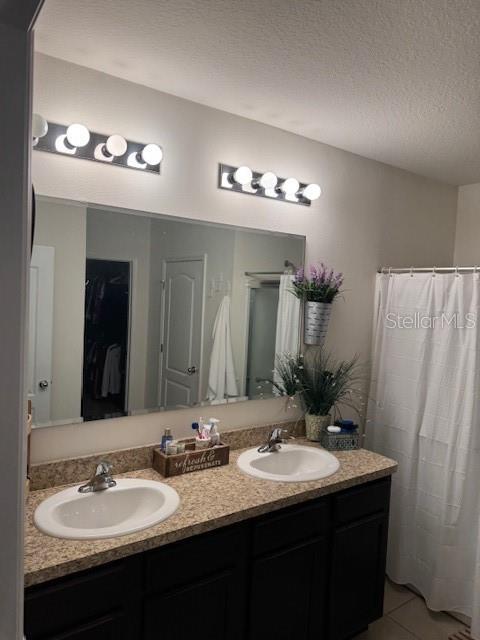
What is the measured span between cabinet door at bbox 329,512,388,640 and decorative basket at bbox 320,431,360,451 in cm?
36

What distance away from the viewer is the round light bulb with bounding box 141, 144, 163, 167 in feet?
6.37

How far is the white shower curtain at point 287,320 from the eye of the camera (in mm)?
2529

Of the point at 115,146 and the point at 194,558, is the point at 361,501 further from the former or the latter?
the point at 115,146

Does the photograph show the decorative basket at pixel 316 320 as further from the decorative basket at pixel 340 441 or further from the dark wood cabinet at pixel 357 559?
the dark wood cabinet at pixel 357 559

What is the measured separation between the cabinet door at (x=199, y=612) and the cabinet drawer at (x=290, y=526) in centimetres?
16

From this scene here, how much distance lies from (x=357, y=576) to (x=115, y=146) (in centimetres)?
219

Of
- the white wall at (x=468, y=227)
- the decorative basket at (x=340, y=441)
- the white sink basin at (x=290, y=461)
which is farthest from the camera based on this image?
the white wall at (x=468, y=227)

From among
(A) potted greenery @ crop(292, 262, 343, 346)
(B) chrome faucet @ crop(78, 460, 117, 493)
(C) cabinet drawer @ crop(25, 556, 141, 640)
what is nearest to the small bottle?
(B) chrome faucet @ crop(78, 460, 117, 493)

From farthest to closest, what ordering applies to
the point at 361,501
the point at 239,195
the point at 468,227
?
1. the point at 468,227
2. the point at 239,195
3. the point at 361,501

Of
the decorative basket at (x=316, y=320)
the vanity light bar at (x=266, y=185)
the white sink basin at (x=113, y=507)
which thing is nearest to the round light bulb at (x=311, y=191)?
the vanity light bar at (x=266, y=185)

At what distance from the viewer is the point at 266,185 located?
7.67ft

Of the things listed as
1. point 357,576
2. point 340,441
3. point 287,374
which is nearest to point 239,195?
point 287,374

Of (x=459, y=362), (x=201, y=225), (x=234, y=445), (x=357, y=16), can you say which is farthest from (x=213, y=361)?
(x=357, y=16)

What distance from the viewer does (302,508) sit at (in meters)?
1.95
